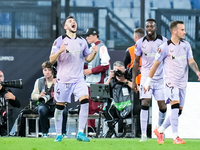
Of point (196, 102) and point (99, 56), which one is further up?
point (99, 56)

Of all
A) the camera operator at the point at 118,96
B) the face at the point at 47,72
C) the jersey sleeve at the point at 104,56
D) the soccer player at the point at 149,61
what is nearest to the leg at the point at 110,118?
the camera operator at the point at 118,96

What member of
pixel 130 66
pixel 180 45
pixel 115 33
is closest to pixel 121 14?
pixel 115 33

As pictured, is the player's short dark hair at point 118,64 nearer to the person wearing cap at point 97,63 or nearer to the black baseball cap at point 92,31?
the person wearing cap at point 97,63

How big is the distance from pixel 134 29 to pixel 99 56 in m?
1.03

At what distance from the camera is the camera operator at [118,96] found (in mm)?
10422

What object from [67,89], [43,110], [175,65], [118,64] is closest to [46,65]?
[43,110]

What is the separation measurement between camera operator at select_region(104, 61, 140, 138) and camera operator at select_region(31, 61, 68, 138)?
902mm

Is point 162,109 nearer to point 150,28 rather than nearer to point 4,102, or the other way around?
point 150,28

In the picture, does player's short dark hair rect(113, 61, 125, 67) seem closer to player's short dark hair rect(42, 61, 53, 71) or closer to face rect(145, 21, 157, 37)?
player's short dark hair rect(42, 61, 53, 71)

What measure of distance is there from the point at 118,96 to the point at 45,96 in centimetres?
148

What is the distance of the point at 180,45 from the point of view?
8234 mm

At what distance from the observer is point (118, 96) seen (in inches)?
414

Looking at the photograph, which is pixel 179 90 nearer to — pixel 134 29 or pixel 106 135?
pixel 106 135

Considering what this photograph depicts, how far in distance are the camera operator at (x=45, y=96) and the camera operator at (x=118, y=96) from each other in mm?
902
